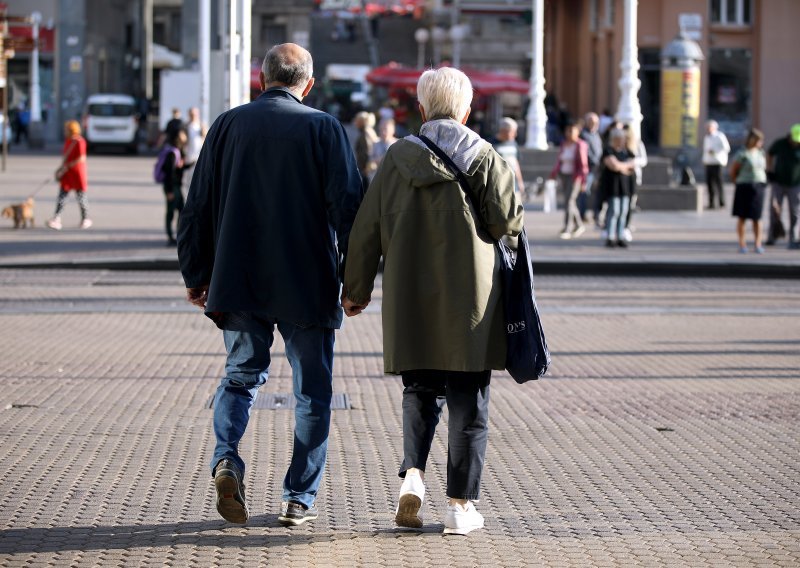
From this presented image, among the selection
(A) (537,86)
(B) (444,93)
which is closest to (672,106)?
(A) (537,86)

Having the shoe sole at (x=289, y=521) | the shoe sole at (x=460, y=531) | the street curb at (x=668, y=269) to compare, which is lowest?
the street curb at (x=668, y=269)

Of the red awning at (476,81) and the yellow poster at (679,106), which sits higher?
the red awning at (476,81)

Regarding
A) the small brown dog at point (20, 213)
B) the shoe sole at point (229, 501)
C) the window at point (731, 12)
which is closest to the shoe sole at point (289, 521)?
the shoe sole at point (229, 501)

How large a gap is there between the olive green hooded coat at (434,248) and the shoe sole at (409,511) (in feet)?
1.64

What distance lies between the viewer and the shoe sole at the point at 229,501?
5.85 meters

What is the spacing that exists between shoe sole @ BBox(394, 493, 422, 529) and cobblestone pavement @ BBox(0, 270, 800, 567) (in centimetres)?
6

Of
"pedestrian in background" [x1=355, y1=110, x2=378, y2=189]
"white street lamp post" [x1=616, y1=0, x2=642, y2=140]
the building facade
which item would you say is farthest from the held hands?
the building facade

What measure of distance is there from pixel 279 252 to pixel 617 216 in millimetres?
15032

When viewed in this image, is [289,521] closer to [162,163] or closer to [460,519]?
[460,519]

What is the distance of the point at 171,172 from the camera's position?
19812 mm

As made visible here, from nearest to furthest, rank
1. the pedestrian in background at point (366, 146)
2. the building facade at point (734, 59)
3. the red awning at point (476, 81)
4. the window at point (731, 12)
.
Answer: the pedestrian in background at point (366, 146) < the building facade at point (734, 59) < the window at point (731, 12) < the red awning at point (476, 81)

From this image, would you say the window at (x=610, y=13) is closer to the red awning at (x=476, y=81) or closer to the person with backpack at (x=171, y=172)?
the red awning at (x=476, y=81)

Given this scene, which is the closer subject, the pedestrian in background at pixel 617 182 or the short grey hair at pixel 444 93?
the short grey hair at pixel 444 93

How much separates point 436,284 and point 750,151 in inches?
605
